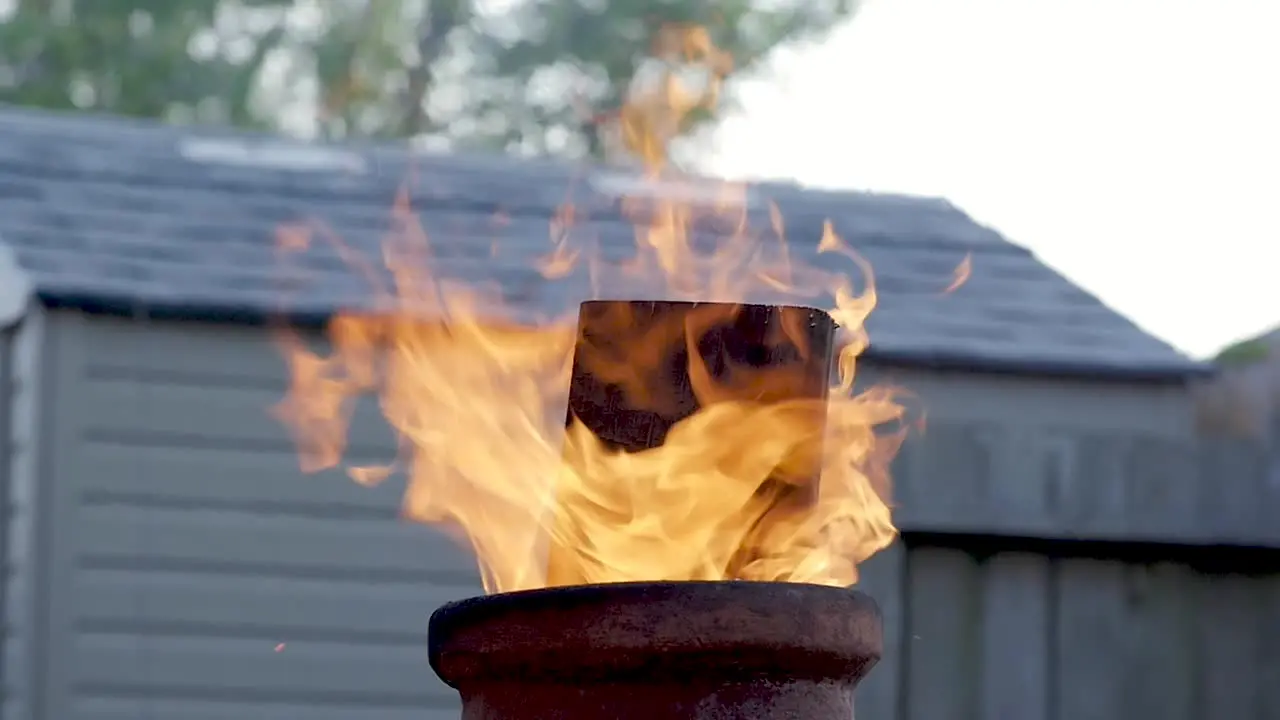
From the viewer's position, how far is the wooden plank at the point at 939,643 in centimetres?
552

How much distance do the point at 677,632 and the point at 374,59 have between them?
17.8 meters

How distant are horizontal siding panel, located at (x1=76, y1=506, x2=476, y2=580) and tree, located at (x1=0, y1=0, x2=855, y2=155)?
12.0 m

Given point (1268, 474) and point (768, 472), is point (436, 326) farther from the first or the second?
point (768, 472)

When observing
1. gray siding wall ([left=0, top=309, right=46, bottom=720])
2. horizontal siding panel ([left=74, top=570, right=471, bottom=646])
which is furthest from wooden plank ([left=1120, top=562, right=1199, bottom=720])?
gray siding wall ([left=0, top=309, right=46, bottom=720])

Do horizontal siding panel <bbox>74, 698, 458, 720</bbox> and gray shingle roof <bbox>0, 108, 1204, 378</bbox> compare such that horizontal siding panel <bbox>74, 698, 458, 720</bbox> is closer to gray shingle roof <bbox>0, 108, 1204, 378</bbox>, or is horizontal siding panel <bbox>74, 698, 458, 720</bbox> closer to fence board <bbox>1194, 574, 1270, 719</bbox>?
gray shingle roof <bbox>0, 108, 1204, 378</bbox>

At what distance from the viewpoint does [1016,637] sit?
5.56m

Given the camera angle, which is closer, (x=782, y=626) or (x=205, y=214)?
(x=782, y=626)

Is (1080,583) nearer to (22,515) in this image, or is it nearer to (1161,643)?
(1161,643)

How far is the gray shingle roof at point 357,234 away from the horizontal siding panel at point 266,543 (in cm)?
69

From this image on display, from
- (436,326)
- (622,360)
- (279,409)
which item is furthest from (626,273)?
(622,360)

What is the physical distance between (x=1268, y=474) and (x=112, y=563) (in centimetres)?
364

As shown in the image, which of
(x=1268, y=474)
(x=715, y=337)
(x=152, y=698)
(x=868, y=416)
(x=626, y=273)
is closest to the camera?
(x=715, y=337)

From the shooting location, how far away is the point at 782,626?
254 centimetres

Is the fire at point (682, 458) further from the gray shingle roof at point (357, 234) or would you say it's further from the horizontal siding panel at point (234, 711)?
the gray shingle roof at point (357, 234)
